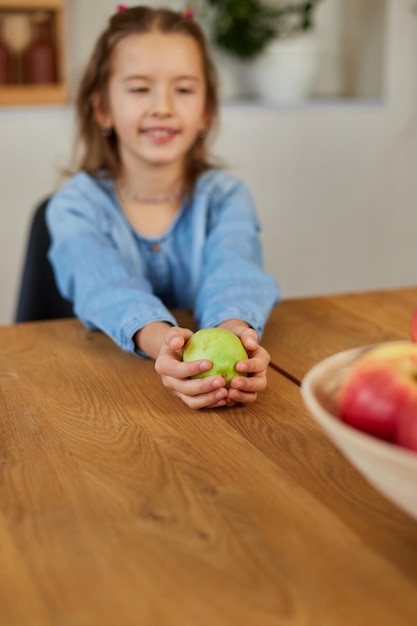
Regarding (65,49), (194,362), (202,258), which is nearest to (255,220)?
(202,258)

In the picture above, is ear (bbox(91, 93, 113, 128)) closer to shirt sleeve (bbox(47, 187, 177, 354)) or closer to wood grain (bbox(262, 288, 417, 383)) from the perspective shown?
shirt sleeve (bbox(47, 187, 177, 354))

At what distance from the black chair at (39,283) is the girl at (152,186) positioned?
0.17 ft

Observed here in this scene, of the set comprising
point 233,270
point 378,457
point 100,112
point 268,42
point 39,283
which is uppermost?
point 268,42

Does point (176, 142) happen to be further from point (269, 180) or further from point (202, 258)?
point (269, 180)

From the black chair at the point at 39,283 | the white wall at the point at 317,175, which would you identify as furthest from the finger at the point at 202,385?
the white wall at the point at 317,175

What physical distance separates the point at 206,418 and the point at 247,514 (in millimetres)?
265

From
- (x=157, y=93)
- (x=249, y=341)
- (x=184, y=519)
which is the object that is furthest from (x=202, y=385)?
(x=157, y=93)

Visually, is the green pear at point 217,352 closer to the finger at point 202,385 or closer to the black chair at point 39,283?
the finger at point 202,385

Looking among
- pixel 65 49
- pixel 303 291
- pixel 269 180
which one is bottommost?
pixel 303 291

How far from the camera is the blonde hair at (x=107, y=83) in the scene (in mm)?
1928

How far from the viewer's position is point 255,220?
1.88 metres

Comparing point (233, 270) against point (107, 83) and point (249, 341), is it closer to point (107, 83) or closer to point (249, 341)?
point (249, 341)

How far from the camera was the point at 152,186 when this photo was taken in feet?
6.38

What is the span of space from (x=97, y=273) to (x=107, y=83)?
596mm
